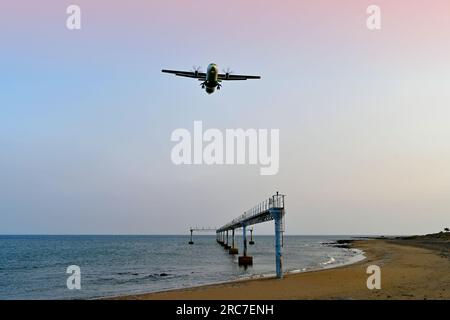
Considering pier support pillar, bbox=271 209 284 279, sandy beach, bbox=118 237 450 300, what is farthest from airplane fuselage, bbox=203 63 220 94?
sandy beach, bbox=118 237 450 300

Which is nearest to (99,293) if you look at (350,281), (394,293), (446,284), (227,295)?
(227,295)

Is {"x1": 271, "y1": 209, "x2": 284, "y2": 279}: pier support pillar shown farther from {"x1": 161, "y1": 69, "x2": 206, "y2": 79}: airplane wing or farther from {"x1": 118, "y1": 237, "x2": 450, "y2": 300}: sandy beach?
{"x1": 161, "y1": 69, "x2": 206, "y2": 79}: airplane wing

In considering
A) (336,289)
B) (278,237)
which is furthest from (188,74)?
(336,289)

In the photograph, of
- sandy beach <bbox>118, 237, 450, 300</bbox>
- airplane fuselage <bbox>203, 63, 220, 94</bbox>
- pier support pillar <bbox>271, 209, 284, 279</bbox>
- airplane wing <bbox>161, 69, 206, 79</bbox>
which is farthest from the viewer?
airplane wing <bbox>161, 69, 206, 79</bbox>

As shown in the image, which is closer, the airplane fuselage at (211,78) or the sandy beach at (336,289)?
the sandy beach at (336,289)

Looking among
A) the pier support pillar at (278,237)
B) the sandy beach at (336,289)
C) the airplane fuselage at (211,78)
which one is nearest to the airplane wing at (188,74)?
the airplane fuselage at (211,78)

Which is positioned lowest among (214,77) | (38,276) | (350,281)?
(38,276)

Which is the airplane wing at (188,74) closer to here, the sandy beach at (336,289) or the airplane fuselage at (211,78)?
the airplane fuselage at (211,78)

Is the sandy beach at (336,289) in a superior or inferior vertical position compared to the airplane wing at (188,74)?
inferior

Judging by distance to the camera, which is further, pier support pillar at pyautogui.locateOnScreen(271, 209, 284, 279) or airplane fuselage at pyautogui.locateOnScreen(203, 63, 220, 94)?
airplane fuselage at pyautogui.locateOnScreen(203, 63, 220, 94)
